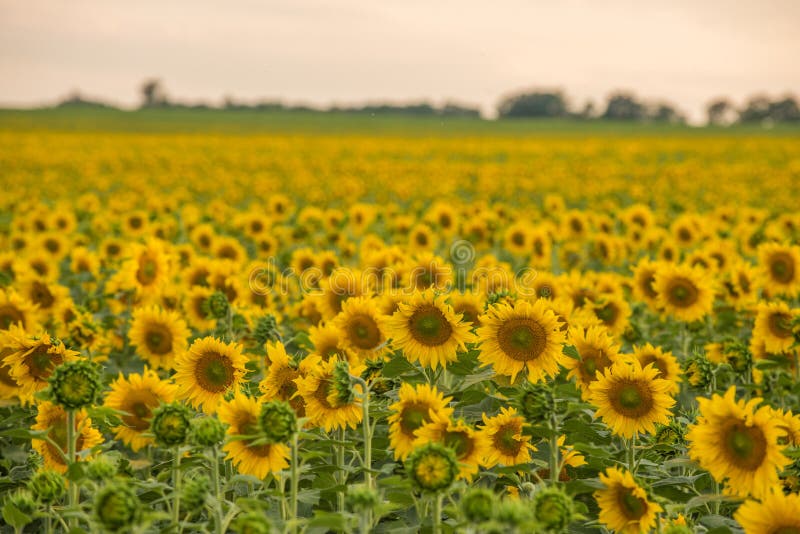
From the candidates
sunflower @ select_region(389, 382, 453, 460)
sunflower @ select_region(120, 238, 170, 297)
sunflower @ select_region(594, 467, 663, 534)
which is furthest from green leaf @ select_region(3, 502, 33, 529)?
sunflower @ select_region(120, 238, 170, 297)

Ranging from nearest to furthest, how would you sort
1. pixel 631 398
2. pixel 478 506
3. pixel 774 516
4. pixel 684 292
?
pixel 478 506 < pixel 774 516 < pixel 631 398 < pixel 684 292

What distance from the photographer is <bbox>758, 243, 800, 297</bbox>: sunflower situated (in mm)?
5695

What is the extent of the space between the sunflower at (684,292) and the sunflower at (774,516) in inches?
122

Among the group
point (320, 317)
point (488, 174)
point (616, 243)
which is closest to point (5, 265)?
point (320, 317)

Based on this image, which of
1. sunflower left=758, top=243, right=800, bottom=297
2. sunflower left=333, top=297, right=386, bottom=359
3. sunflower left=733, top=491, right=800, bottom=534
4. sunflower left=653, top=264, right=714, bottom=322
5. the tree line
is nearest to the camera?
sunflower left=733, top=491, right=800, bottom=534

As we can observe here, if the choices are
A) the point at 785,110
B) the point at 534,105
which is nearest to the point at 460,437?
the point at 534,105

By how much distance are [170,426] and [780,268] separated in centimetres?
517

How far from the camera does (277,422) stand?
2211 mm

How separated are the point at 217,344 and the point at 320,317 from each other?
1.63 m

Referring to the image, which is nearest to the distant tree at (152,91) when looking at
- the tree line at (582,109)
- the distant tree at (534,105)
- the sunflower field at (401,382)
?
the tree line at (582,109)

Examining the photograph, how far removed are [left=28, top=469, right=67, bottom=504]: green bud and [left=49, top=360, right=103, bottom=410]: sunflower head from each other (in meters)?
0.27

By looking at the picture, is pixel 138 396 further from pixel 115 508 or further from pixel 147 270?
pixel 147 270

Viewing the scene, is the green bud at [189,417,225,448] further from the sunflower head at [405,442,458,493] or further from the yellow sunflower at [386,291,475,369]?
the yellow sunflower at [386,291,475,369]

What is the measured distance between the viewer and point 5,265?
20.3 feet
